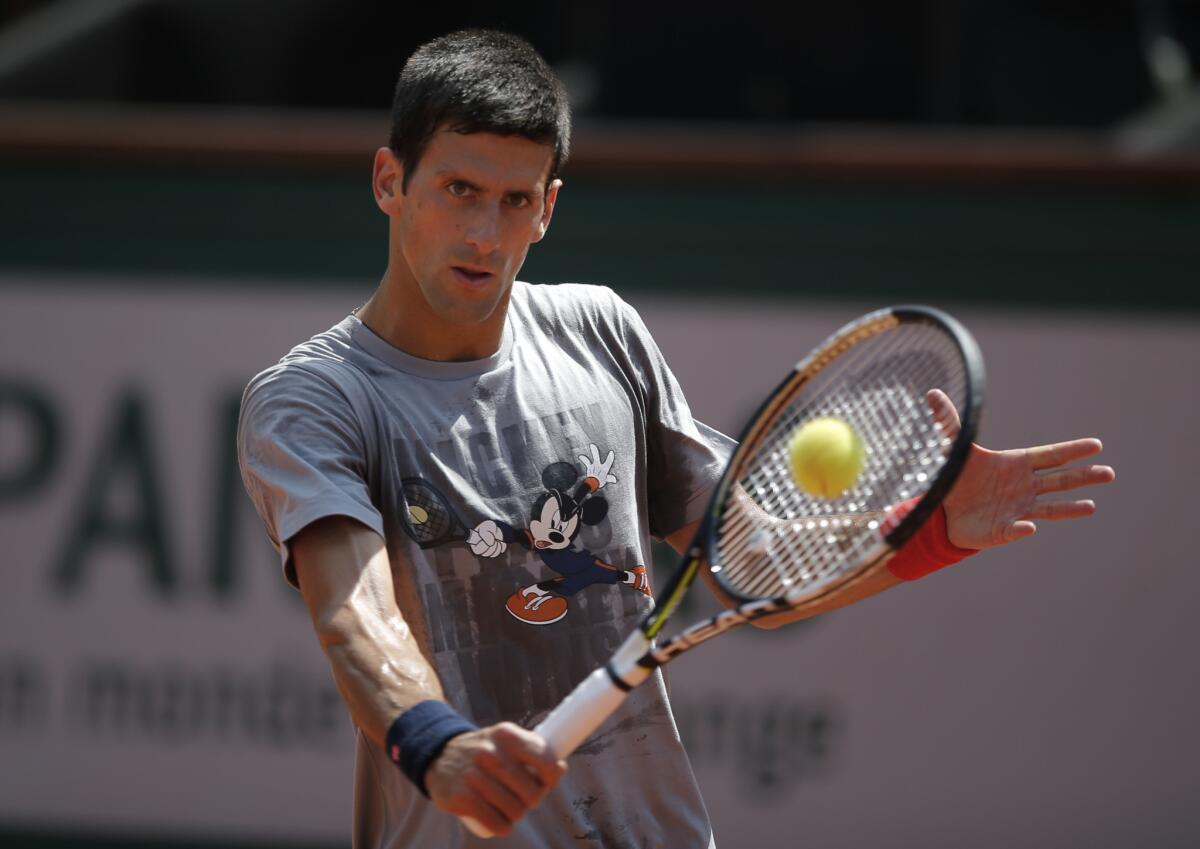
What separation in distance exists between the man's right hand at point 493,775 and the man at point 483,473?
29cm

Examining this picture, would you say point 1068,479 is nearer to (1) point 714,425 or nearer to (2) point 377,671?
(2) point 377,671

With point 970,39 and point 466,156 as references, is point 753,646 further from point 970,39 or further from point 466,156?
point 466,156

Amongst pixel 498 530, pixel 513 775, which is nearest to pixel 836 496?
pixel 498 530

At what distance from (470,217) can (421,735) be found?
81 cm

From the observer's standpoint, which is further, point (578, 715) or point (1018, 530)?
point (1018, 530)

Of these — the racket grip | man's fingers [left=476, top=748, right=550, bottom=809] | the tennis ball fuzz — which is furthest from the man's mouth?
man's fingers [left=476, top=748, right=550, bottom=809]

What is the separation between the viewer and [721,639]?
569 centimetres

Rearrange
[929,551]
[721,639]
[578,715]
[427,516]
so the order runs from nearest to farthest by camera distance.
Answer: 1. [578,715]
2. [427,516]
3. [929,551]
4. [721,639]

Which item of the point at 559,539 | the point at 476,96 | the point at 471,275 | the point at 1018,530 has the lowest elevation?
the point at 559,539

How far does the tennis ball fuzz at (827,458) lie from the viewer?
2525 mm

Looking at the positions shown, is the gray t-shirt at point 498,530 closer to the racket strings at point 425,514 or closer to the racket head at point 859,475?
the racket strings at point 425,514

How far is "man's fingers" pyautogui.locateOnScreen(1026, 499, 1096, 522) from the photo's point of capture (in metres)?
2.62

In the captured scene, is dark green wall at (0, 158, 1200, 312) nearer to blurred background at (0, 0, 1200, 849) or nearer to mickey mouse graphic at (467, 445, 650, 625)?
blurred background at (0, 0, 1200, 849)

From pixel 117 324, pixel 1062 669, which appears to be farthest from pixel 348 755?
pixel 1062 669
